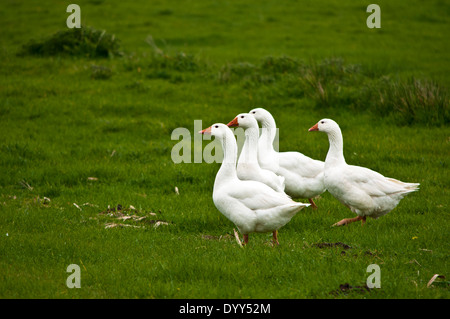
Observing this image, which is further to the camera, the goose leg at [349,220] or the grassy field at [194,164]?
the goose leg at [349,220]

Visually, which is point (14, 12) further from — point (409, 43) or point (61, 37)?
point (409, 43)

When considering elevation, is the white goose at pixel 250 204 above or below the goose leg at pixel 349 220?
above

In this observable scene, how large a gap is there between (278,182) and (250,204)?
151cm

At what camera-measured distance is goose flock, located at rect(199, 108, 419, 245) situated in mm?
7453

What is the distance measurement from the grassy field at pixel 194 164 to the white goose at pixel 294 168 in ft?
1.42

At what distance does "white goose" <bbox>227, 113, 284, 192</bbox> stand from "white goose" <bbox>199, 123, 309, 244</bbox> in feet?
3.25

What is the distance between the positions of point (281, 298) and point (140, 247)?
247cm

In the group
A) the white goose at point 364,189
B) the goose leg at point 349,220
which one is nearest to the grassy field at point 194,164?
the goose leg at point 349,220

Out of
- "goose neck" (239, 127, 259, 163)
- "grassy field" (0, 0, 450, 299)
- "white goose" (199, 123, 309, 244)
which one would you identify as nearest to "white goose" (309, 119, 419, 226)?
"grassy field" (0, 0, 450, 299)

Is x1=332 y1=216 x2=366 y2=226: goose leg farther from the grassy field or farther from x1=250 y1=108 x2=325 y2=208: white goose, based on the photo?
x1=250 y1=108 x2=325 y2=208: white goose

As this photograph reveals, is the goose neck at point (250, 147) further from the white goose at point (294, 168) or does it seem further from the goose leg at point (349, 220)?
the goose leg at point (349, 220)

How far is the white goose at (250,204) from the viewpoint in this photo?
7.32m

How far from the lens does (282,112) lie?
15.0 metres

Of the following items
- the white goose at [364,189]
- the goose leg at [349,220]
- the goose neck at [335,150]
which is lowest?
the goose leg at [349,220]
